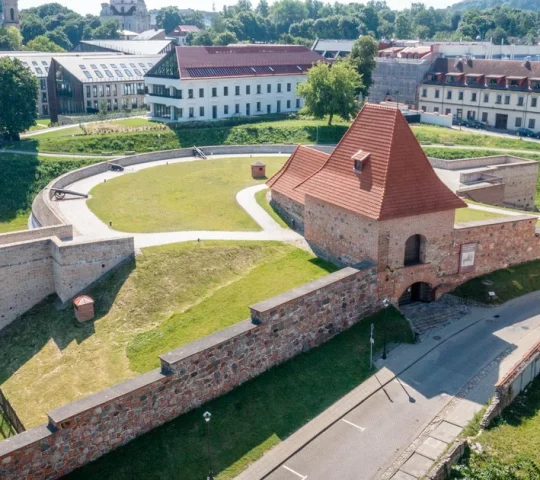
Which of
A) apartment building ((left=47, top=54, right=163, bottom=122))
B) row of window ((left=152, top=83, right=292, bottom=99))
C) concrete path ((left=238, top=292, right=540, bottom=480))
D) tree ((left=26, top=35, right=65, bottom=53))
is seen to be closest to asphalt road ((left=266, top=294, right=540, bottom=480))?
concrete path ((left=238, top=292, right=540, bottom=480))

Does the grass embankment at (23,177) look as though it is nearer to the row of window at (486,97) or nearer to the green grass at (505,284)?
the green grass at (505,284)

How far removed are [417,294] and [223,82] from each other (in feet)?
166

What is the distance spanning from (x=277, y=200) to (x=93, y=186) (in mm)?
16210

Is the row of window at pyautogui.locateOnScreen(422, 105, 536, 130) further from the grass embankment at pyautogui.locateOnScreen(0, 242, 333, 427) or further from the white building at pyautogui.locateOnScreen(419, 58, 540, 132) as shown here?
the grass embankment at pyautogui.locateOnScreen(0, 242, 333, 427)

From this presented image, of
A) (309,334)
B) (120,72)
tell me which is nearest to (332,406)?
(309,334)

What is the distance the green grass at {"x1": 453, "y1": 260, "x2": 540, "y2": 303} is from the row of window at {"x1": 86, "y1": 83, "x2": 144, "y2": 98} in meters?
63.2

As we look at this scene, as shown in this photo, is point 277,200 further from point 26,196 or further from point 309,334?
point 26,196

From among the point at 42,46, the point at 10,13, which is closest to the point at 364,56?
the point at 42,46

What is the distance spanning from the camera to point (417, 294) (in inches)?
1373

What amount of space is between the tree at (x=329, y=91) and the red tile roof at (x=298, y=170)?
28.9 metres

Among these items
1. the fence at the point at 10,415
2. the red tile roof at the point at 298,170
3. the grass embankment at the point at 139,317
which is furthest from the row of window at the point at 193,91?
the fence at the point at 10,415

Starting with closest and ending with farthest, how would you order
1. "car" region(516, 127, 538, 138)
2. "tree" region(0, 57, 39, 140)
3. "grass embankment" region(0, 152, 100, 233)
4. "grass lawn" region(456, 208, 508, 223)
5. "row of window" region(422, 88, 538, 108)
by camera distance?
"grass lawn" region(456, 208, 508, 223) < "grass embankment" region(0, 152, 100, 233) < "tree" region(0, 57, 39, 140) < "car" region(516, 127, 538, 138) < "row of window" region(422, 88, 538, 108)

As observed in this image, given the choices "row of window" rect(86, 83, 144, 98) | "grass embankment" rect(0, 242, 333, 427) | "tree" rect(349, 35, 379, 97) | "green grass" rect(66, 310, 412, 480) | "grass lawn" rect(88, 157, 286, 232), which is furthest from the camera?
"row of window" rect(86, 83, 144, 98)

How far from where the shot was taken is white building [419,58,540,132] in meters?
75.8
